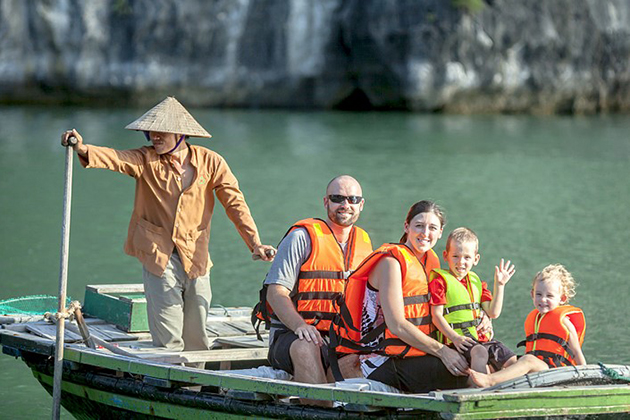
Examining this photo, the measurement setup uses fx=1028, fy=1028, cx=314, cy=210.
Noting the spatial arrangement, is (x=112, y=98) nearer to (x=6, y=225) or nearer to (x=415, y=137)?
(x=415, y=137)

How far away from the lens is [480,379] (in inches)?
208

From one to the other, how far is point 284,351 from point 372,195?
1136 cm

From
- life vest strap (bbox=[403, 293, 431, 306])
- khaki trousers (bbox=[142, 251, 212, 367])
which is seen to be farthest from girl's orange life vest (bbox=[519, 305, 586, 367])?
khaki trousers (bbox=[142, 251, 212, 367])

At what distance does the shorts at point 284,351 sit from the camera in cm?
570

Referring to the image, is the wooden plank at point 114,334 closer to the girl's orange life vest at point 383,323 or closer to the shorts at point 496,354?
the girl's orange life vest at point 383,323

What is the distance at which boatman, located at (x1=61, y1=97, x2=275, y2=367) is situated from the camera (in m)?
6.38

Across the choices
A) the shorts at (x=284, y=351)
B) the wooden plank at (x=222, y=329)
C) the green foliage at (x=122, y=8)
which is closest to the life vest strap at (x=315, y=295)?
the shorts at (x=284, y=351)

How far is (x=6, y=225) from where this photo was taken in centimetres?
1398

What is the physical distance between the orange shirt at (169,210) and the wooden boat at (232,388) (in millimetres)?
606

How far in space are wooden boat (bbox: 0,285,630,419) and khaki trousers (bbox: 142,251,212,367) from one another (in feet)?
0.44

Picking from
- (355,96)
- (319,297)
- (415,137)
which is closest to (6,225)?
(319,297)

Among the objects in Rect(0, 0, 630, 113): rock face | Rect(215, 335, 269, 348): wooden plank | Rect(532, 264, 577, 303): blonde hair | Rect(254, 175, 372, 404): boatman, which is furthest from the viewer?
Rect(0, 0, 630, 113): rock face

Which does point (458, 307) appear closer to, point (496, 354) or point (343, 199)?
point (496, 354)

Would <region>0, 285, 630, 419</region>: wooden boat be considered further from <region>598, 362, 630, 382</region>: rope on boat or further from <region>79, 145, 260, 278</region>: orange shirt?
<region>79, 145, 260, 278</region>: orange shirt
